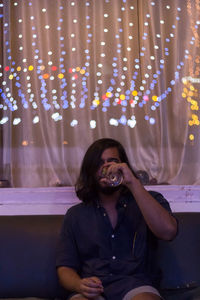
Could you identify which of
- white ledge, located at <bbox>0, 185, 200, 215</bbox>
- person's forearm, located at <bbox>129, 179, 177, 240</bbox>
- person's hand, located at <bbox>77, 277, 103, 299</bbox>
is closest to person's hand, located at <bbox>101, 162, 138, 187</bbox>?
person's forearm, located at <bbox>129, 179, 177, 240</bbox>

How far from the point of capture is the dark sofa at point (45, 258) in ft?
7.59

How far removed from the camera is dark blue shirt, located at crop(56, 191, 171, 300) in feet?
6.56

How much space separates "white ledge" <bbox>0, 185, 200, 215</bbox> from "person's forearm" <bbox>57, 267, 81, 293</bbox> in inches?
30.1

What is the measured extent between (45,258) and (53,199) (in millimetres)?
509

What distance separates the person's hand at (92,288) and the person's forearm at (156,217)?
35cm

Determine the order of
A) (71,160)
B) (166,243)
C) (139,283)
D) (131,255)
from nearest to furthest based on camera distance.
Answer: (139,283) < (131,255) < (166,243) < (71,160)

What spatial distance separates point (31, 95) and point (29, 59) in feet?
0.82

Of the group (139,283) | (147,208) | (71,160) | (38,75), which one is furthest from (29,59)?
(139,283)

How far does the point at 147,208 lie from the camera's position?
197cm

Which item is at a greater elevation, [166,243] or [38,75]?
[38,75]

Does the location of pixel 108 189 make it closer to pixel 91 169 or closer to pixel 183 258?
pixel 91 169

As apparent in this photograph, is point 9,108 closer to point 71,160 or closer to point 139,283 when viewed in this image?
point 71,160

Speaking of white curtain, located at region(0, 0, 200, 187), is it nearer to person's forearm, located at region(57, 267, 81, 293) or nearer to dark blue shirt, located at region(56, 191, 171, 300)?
dark blue shirt, located at region(56, 191, 171, 300)

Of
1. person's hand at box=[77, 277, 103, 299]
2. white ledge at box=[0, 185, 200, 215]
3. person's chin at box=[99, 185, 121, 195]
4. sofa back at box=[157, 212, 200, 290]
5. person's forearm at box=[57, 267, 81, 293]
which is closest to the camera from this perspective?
person's hand at box=[77, 277, 103, 299]
